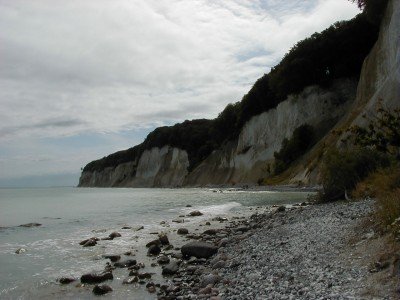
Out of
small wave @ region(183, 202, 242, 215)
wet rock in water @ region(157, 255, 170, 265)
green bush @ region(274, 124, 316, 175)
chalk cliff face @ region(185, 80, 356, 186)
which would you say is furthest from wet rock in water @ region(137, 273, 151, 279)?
chalk cliff face @ region(185, 80, 356, 186)

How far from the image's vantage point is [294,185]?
4872 cm

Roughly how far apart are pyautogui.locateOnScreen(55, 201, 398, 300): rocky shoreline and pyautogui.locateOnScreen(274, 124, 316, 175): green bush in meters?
43.5

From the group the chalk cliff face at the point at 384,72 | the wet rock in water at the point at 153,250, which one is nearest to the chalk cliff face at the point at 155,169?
the chalk cliff face at the point at 384,72

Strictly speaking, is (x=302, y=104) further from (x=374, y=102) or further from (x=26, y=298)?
(x=26, y=298)

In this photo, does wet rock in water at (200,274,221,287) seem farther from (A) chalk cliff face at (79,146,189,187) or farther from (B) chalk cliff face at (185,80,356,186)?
(A) chalk cliff face at (79,146,189,187)

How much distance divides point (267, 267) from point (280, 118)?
59.5m

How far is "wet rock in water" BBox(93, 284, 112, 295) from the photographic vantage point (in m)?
11.2

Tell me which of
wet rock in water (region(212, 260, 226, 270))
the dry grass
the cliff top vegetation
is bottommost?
wet rock in water (region(212, 260, 226, 270))

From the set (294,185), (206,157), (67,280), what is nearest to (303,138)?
(294,185)

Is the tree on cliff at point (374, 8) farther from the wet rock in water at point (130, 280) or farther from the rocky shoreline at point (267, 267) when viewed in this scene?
the wet rock in water at point (130, 280)

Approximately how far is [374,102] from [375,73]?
7.78 metres

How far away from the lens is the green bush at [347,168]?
22.6 m

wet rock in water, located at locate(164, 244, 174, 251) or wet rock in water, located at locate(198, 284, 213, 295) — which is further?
wet rock in water, located at locate(164, 244, 174, 251)

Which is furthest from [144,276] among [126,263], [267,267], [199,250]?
[267,267]
